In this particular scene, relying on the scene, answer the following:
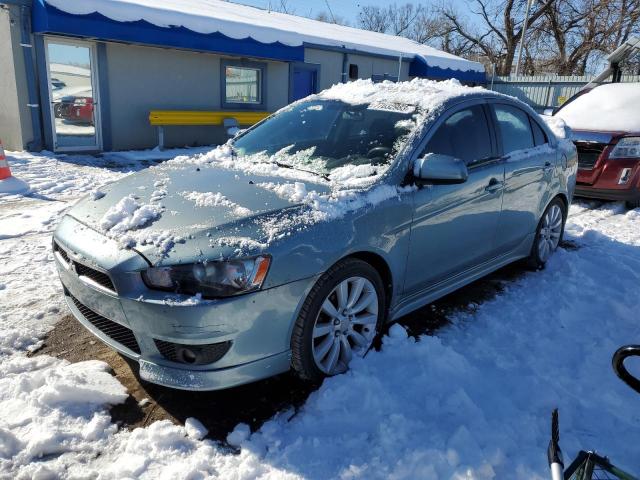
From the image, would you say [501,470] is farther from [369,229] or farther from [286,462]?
[369,229]

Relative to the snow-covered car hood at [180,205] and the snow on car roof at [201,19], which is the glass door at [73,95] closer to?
the snow on car roof at [201,19]

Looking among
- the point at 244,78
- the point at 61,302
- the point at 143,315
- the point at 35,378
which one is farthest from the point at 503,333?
the point at 244,78

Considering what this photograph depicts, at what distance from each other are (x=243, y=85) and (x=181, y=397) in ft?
39.4

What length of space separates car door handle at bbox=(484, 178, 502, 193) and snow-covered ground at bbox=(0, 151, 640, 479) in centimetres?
90

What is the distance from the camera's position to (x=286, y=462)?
2240mm

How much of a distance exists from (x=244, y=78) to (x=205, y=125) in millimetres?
1849

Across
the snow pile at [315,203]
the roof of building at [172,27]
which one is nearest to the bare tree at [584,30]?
the roof of building at [172,27]

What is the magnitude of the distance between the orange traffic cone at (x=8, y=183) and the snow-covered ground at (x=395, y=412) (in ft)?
12.9

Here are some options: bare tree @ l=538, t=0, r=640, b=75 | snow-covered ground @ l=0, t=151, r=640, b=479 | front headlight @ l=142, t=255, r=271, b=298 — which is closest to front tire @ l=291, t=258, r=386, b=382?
snow-covered ground @ l=0, t=151, r=640, b=479

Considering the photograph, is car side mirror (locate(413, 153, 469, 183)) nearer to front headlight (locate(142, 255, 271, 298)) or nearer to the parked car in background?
front headlight (locate(142, 255, 271, 298))

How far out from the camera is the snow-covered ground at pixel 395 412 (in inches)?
87.7

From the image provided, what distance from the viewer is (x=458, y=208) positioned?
3.48m

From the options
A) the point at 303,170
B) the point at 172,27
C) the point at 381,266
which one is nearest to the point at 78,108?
the point at 172,27

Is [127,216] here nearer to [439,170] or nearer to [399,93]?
[439,170]
